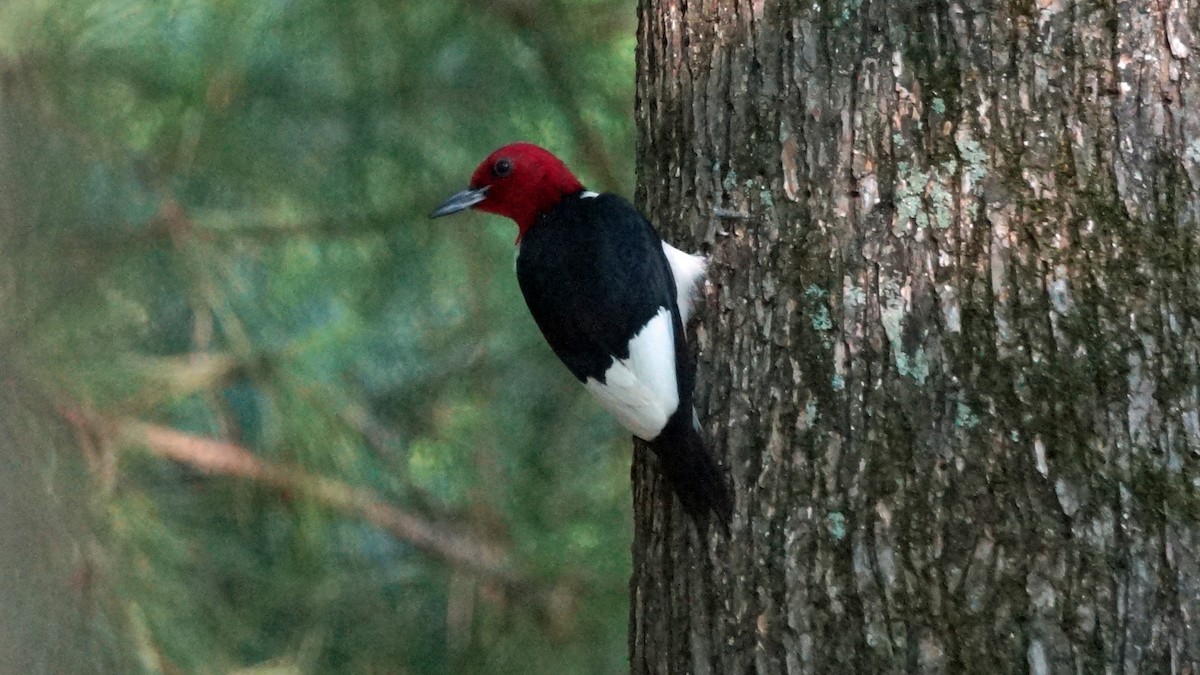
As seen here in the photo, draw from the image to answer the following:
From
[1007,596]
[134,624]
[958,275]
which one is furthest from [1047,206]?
[134,624]

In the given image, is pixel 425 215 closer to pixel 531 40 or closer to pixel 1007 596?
pixel 531 40

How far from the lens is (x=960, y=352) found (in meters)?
1.55

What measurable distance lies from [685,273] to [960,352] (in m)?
0.51

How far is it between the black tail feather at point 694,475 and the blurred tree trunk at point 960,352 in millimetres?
27

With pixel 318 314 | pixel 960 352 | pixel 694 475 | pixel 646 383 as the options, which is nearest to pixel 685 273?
pixel 646 383

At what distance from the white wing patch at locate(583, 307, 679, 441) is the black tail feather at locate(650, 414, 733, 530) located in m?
0.06

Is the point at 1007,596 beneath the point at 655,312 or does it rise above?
beneath

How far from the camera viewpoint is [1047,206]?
5.10 feet

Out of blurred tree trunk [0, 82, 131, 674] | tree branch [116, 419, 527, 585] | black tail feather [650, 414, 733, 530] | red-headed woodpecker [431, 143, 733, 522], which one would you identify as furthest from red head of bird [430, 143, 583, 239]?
tree branch [116, 419, 527, 585]

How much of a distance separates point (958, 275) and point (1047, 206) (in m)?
0.14

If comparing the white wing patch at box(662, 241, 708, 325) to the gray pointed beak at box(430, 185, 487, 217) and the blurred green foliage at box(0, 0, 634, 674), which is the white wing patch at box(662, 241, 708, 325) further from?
the blurred green foliage at box(0, 0, 634, 674)

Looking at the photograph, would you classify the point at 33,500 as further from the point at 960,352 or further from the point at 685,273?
the point at 960,352

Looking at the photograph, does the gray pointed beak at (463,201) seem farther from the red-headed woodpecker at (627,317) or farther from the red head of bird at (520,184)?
the red-headed woodpecker at (627,317)

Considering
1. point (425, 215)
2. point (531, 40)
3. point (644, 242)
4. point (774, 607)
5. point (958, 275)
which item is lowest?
point (774, 607)
